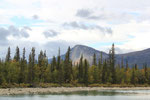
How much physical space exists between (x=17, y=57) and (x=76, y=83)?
38.6 metres

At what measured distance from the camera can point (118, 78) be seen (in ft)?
397

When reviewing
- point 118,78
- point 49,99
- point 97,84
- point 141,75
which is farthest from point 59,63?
point 49,99

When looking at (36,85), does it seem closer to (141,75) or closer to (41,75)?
(41,75)

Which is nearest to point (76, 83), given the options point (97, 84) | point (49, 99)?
point (97, 84)

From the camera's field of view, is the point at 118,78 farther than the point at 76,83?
Yes

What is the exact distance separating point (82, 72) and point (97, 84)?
961 centimetres

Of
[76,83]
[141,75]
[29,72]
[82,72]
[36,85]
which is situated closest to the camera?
[36,85]

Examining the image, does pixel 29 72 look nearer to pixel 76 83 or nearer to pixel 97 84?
pixel 76 83

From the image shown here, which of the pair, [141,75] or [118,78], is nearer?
[118,78]

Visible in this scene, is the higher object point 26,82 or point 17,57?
point 17,57

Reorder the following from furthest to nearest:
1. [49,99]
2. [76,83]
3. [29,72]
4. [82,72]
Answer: [82,72] < [76,83] < [29,72] < [49,99]

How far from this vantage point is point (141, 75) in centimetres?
12988

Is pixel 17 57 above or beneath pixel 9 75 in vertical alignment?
above

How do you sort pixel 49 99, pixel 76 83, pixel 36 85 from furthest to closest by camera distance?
pixel 76 83 < pixel 36 85 < pixel 49 99
